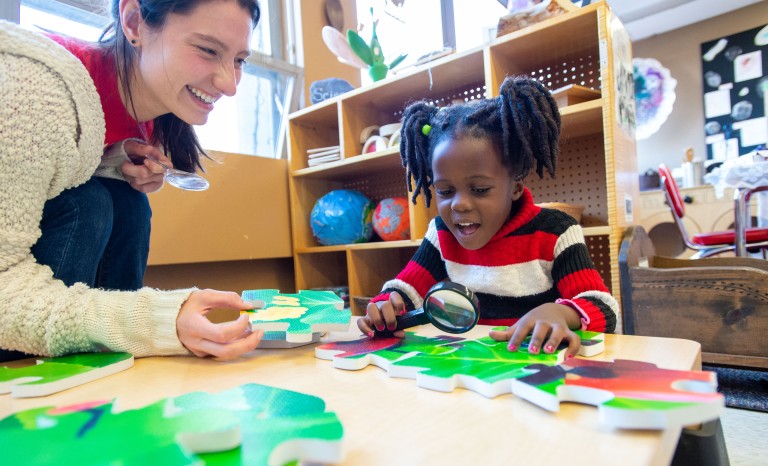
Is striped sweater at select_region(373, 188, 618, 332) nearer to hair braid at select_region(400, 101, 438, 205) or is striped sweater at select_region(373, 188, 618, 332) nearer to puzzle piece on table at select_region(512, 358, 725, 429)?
hair braid at select_region(400, 101, 438, 205)

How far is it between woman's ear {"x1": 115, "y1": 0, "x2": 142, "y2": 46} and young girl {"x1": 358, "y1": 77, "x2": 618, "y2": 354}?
0.51 meters

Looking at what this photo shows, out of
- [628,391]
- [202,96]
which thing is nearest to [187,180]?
[202,96]

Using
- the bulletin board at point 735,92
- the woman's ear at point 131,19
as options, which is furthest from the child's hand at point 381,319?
the bulletin board at point 735,92

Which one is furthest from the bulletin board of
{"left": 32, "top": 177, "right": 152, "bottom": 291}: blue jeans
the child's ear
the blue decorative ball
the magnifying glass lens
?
{"left": 32, "top": 177, "right": 152, "bottom": 291}: blue jeans

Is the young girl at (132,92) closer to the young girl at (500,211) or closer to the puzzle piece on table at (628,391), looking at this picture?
the young girl at (500,211)

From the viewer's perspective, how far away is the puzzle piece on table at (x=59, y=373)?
480 mm

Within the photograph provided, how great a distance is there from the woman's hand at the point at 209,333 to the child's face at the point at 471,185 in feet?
1.35

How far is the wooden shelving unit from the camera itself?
5.06 feet

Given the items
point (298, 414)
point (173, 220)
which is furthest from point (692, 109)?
point (298, 414)

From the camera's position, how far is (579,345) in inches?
21.3

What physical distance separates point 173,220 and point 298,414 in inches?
73.1

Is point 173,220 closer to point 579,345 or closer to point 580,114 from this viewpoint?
point 580,114

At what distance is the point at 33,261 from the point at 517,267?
768 mm

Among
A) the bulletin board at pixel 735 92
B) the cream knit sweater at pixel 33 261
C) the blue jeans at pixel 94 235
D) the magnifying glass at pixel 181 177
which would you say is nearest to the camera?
the cream knit sweater at pixel 33 261
